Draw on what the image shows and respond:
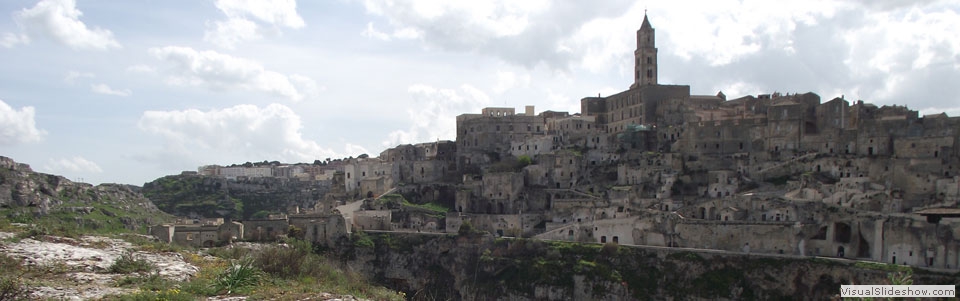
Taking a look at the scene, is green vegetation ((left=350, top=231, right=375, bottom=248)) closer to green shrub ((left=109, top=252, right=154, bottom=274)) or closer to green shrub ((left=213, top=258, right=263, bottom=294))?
green shrub ((left=109, top=252, right=154, bottom=274))

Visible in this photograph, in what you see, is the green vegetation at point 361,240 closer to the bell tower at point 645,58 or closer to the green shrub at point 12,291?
the bell tower at point 645,58

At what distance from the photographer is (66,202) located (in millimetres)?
59250

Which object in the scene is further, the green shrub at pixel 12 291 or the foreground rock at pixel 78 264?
the foreground rock at pixel 78 264

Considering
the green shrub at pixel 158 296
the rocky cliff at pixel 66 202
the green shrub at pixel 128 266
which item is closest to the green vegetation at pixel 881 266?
the green shrub at pixel 128 266

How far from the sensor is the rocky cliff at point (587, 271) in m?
39.1

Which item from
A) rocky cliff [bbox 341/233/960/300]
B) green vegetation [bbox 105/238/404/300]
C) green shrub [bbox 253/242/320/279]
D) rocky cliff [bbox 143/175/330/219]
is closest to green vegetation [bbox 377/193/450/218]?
rocky cliff [bbox 341/233/960/300]

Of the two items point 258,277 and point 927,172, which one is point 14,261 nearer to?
point 258,277

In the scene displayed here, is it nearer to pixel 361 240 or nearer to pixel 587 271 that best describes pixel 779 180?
pixel 587 271

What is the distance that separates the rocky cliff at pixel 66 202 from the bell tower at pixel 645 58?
43.5m

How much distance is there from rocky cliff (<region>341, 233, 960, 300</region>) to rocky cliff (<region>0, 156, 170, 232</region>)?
18495mm

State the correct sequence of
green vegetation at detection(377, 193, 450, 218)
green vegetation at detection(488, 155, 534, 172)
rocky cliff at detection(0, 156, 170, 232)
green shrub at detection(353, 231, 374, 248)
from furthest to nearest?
green vegetation at detection(488, 155, 534, 172), green vegetation at detection(377, 193, 450, 218), green shrub at detection(353, 231, 374, 248), rocky cliff at detection(0, 156, 170, 232)

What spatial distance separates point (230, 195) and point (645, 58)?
51.3m

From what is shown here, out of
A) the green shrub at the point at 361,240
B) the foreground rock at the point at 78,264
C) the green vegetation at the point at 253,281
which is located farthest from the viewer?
the green shrub at the point at 361,240

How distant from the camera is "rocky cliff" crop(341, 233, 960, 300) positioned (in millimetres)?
39062
